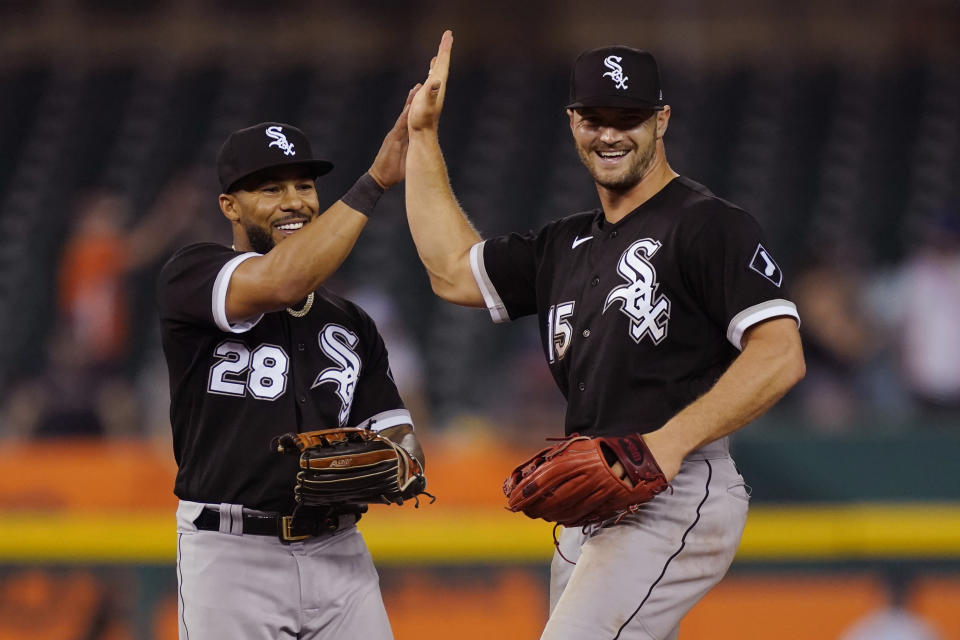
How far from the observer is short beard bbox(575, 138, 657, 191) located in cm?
368

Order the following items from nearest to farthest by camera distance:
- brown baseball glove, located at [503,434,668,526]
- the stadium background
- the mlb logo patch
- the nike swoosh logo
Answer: brown baseball glove, located at [503,434,668,526]
the mlb logo patch
the nike swoosh logo
the stadium background

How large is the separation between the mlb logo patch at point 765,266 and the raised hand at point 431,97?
102 cm

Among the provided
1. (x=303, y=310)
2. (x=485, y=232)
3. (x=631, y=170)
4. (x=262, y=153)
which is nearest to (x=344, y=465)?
(x=303, y=310)

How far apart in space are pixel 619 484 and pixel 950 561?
3.29 meters

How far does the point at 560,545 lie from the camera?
12.7ft

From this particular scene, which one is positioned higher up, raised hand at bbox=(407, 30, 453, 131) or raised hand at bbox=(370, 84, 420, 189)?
raised hand at bbox=(407, 30, 453, 131)

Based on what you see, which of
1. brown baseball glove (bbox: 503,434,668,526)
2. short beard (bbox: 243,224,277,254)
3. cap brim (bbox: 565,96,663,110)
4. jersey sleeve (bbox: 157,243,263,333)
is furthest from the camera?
short beard (bbox: 243,224,277,254)

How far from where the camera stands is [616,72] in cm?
362

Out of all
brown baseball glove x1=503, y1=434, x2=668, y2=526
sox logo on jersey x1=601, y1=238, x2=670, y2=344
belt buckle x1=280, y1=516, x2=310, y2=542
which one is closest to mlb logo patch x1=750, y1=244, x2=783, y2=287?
sox logo on jersey x1=601, y1=238, x2=670, y2=344

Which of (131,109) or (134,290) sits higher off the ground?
(131,109)

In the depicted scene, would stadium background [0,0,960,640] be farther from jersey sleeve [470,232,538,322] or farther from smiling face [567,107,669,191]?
smiling face [567,107,669,191]

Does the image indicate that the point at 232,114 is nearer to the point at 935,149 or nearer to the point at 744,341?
the point at 935,149

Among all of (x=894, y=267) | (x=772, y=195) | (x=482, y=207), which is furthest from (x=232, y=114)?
(x=894, y=267)

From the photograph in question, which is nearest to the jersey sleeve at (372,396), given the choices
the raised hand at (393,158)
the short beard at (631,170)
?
the raised hand at (393,158)
